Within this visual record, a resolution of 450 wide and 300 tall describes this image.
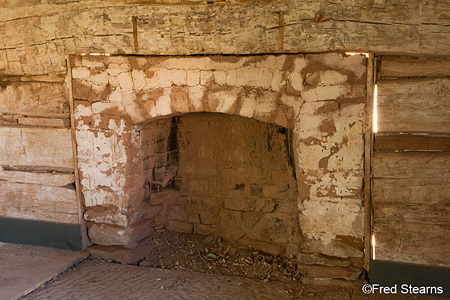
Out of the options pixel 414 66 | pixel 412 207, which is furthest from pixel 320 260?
pixel 414 66

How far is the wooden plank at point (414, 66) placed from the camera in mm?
3367

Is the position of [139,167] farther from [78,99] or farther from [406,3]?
[406,3]

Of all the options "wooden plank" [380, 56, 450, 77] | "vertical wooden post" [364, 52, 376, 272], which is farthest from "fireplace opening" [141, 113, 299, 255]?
"wooden plank" [380, 56, 450, 77]

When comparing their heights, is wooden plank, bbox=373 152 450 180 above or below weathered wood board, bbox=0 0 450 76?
below

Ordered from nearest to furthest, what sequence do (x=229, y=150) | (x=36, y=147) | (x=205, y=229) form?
(x=36, y=147), (x=229, y=150), (x=205, y=229)

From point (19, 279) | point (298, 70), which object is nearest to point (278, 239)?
point (298, 70)

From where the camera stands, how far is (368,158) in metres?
3.56

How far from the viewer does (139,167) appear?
4.40 metres

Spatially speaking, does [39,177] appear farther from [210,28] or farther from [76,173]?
[210,28]

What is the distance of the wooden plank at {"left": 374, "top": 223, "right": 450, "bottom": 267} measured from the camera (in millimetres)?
3479

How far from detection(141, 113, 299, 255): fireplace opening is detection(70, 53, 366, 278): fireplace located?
0.4 inches

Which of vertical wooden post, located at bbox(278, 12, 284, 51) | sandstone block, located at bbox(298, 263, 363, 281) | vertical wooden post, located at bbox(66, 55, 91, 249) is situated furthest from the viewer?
vertical wooden post, located at bbox(66, 55, 91, 249)

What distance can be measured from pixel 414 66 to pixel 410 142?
1.87 ft

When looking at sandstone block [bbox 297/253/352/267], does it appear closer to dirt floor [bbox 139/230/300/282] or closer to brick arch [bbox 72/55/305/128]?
dirt floor [bbox 139/230/300/282]
